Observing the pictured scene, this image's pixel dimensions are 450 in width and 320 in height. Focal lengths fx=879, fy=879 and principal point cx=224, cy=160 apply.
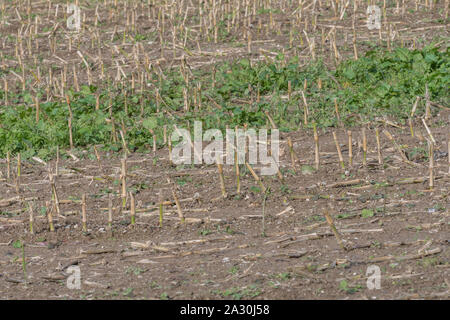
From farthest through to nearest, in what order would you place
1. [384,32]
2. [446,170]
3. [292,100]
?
[384,32] < [292,100] < [446,170]

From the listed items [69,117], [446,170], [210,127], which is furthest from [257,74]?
[446,170]

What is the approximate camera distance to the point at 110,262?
617 centimetres

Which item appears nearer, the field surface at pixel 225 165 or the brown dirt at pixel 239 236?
the brown dirt at pixel 239 236

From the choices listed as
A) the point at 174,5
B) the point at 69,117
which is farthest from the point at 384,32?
the point at 69,117

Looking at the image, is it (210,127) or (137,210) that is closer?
(137,210)

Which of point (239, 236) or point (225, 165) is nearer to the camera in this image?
point (239, 236)

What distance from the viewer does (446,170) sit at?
7.55 m

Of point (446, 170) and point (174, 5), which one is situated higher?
point (174, 5)

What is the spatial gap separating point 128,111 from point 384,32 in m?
4.07

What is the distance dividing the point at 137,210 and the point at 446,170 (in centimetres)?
267

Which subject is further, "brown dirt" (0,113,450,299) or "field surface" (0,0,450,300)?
"field surface" (0,0,450,300)

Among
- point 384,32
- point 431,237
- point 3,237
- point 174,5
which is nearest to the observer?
point 431,237

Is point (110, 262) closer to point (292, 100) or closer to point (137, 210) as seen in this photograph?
point (137, 210)

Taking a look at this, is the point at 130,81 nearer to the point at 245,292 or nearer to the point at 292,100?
the point at 292,100
